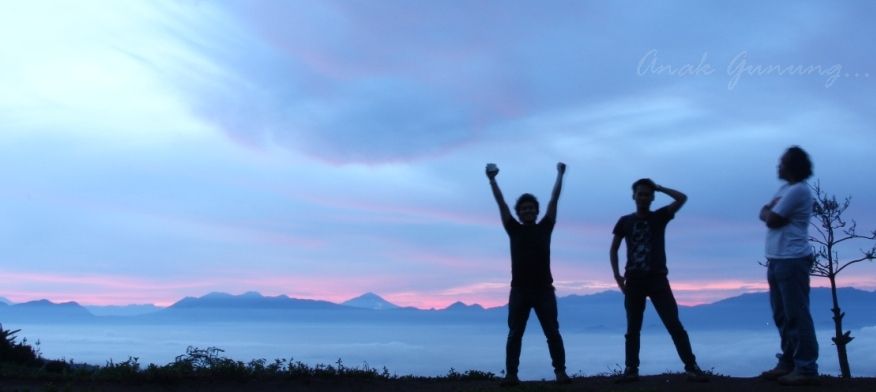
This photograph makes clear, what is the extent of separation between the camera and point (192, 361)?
9.58 meters

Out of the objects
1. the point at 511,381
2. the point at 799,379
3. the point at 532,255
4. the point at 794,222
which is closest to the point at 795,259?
the point at 794,222

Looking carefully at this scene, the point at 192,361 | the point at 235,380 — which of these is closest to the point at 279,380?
the point at 235,380

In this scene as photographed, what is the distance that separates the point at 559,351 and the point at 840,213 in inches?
366

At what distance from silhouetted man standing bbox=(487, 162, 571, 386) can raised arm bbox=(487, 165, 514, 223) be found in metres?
0.01

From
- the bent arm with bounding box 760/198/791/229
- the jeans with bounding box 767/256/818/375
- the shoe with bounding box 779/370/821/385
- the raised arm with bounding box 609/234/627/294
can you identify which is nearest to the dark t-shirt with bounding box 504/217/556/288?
the raised arm with bounding box 609/234/627/294

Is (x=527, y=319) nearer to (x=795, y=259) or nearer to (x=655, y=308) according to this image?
(x=655, y=308)

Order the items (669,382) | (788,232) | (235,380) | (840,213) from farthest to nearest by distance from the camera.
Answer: (840,213) → (235,380) → (669,382) → (788,232)

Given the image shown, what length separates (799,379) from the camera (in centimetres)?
782

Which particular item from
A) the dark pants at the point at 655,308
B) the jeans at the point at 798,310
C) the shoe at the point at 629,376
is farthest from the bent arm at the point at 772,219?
the shoe at the point at 629,376

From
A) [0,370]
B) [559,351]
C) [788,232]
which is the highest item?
[788,232]

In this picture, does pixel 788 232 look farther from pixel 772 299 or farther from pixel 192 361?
pixel 192 361

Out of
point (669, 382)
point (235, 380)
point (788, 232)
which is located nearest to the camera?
point (788, 232)

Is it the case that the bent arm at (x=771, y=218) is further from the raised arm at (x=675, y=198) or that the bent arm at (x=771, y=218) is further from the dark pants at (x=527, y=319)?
the dark pants at (x=527, y=319)

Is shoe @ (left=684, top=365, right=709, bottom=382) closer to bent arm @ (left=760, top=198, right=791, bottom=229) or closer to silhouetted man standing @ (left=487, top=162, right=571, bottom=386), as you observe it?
silhouetted man standing @ (left=487, top=162, right=571, bottom=386)
